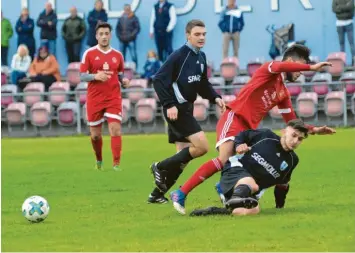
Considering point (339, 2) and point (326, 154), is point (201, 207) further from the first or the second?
point (339, 2)

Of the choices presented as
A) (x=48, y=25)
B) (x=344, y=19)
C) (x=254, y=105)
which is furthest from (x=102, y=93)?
(x=48, y=25)

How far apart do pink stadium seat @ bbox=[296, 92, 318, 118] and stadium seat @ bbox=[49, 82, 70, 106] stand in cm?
617

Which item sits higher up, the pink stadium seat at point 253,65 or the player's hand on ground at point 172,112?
the player's hand on ground at point 172,112

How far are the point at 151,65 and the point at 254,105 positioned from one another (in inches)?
705

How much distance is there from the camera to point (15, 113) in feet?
98.6

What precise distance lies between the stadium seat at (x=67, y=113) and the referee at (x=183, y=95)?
16097 millimetres

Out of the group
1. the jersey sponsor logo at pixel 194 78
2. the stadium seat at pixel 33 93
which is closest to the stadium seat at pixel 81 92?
the stadium seat at pixel 33 93

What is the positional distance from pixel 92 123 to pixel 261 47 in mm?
12973

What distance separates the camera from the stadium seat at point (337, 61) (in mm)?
29177

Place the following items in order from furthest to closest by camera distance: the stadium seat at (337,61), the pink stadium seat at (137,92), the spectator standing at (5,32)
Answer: the spectator standing at (5,32) < the pink stadium seat at (137,92) < the stadium seat at (337,61)

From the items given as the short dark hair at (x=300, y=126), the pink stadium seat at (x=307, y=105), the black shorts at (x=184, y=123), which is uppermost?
the short dark hair at (x=300, y=126)

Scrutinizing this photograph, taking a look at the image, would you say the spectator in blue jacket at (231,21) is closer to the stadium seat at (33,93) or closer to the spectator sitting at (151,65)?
the spectator sitting at (151,65)

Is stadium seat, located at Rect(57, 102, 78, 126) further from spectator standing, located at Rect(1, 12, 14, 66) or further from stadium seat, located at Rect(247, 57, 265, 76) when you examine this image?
stadium seat, located at Rect(247, 57, 265, 76)

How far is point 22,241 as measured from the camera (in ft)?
34.9
